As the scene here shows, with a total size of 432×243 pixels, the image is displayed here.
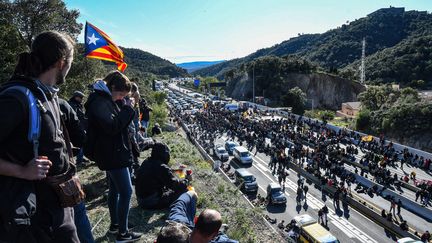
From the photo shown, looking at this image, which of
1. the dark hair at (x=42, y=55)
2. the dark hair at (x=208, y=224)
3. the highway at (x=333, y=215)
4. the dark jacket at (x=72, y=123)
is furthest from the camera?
the highway at (x=333, y=215)

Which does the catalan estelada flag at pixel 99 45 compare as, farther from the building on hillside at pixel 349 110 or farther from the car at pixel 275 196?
the building on hillside at pixel 349 110

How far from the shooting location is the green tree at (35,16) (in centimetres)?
2064

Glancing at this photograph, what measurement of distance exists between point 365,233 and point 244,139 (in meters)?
23.5

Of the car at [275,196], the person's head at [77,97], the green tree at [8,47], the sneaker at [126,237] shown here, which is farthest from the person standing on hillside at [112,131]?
the car at [275,196]

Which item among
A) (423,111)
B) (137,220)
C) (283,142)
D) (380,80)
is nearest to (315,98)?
(380,80)

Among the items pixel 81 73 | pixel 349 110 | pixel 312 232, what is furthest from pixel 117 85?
pixel 349 110

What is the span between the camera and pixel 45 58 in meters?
2.39

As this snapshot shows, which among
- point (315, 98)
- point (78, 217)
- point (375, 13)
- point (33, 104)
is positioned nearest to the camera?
point (33, 104)

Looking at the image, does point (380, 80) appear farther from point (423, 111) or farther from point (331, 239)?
point (331, 239)

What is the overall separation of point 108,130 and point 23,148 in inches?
68.3

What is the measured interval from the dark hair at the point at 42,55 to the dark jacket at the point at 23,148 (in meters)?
0.11

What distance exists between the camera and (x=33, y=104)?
2154mm

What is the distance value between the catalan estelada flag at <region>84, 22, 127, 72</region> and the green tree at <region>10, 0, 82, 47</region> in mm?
13051

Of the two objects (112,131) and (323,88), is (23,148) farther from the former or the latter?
(323,88)
